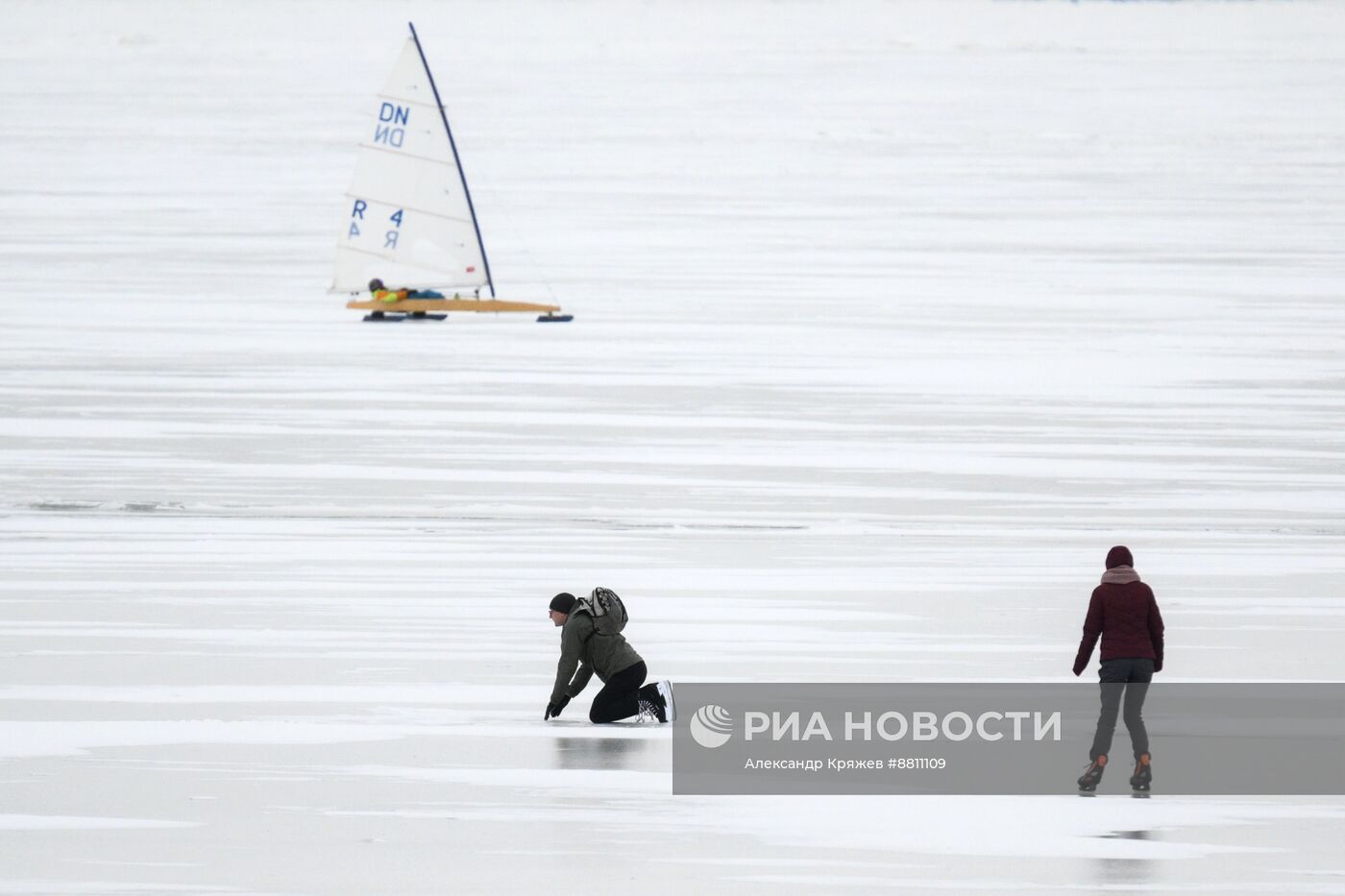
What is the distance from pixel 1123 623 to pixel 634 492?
355 inches

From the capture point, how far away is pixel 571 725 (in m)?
11.1

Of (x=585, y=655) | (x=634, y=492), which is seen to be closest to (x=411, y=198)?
(x=634, y=492)

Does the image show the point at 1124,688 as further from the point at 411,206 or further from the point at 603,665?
the point at 411,206

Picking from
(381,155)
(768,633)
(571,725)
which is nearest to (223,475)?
(768,633)

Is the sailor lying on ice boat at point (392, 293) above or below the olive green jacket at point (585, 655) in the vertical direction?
above

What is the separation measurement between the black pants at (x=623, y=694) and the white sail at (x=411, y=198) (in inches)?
974

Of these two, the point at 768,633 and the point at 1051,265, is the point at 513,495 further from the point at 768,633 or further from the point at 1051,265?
the point at 1051,265

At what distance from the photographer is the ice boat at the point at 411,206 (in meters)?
35.4

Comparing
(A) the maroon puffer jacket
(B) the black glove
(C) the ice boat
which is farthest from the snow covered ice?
(C) the ice boat

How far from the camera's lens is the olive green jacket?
10.8 m

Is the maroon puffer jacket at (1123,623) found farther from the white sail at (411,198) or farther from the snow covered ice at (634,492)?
the white sail at (411,198)

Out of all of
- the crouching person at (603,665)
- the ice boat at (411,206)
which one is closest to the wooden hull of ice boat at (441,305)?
the ice boat at (411,206)

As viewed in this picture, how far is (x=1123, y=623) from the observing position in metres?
9.41

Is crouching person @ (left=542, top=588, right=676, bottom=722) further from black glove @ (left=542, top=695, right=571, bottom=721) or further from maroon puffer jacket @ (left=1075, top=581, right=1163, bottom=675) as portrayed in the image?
maroon puffer jacket @ (left=1075, top=581, right=1163, bottom=675)
